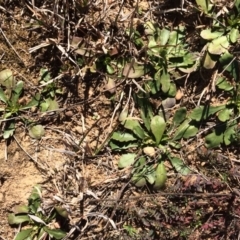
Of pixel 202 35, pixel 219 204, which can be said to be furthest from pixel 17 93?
pixel 219 204

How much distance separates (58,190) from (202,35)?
3.62 feet

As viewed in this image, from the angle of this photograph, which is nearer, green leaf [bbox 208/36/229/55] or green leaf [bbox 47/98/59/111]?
green leaf [bbox 208/36/229/55]

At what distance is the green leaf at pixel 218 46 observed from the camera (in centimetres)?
268

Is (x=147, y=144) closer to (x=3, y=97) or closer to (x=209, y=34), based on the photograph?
(x=209, y=34)

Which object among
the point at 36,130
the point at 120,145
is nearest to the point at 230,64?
the point at 120,145

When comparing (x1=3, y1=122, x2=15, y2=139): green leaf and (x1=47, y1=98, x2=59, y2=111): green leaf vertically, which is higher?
(x1=47, y1=98, x2=59, y2=111): green leaf

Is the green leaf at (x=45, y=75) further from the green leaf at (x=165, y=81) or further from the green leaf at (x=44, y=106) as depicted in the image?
the green leaf at (x=165, y=81)

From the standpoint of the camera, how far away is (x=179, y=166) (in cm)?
281

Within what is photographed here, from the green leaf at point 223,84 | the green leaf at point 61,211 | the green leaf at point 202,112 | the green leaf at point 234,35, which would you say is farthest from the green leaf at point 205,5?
the green leaf at point 61,211

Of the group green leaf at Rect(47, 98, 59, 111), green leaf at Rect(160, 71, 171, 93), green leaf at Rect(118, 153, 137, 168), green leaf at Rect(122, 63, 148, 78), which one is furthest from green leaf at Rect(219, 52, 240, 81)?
green leaf at Rect(47, 98, 59, 111)

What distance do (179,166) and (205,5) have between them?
840 mm

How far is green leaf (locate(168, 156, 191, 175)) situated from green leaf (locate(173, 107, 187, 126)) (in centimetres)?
19

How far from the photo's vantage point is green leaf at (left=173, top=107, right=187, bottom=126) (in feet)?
9.04

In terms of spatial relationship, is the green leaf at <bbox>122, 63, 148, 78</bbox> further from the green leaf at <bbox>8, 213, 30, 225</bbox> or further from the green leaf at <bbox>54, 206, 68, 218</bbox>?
the green leaf at <bbox>8, 213, 30, 225</bbox>
